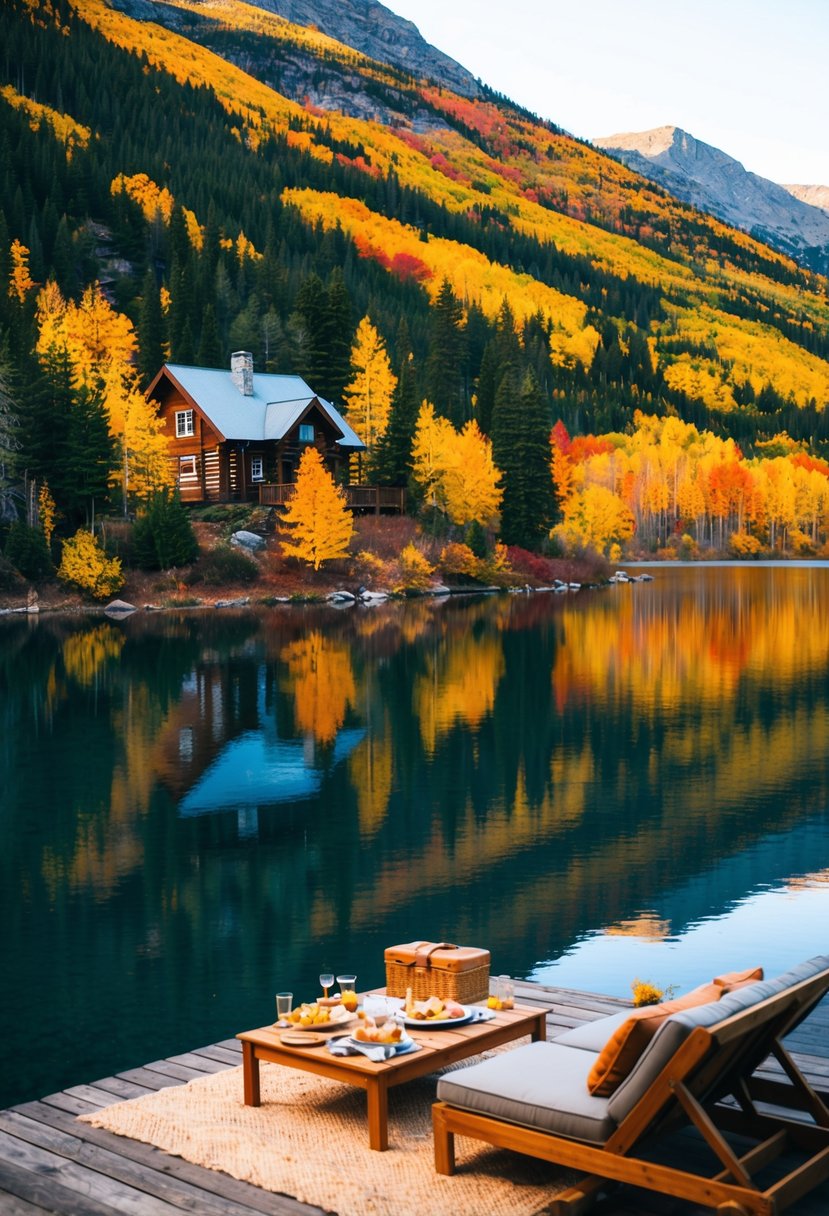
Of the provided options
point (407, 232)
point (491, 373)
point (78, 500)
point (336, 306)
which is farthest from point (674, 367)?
point (78, 500)

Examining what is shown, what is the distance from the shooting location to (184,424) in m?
72.3

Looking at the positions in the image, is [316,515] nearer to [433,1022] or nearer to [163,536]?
[163,536]

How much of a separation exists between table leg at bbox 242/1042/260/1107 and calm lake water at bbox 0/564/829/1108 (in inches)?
114

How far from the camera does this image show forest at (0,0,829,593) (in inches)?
2672

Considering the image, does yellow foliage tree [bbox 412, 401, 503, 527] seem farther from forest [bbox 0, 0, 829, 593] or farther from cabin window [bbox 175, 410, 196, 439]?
cabin window [bbox 175, 410, 196, 439]

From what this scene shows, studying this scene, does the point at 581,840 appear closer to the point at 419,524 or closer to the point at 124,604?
the point at 124,604

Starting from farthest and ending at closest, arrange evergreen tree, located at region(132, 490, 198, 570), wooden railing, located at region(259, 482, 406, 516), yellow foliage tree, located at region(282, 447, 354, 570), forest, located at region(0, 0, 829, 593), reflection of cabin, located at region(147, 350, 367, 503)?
1. wooden railing, located at region(259, 482, 406, 516)
2. reflection of cabin, located at region(147, 350, 367, 503)
3. forest, located at region(0, 0, 829, 593)
4. yellow foliage tree, located at region(282, 447, 354, 570)
5. evergreen tree, located at region(132, 490, 198, 570)

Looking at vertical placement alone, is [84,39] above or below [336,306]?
above

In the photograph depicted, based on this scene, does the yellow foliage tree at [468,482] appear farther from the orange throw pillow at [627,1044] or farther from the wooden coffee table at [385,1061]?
the orange throw pillow at [627,1044]

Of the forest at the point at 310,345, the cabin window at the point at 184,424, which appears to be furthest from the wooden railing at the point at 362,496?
the cabin window at the point at 184,424

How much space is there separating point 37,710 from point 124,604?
30876 millimetres

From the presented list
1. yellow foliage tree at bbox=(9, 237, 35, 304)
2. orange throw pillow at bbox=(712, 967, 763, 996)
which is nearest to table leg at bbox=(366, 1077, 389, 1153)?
orange throw pillow at bbox=(712, 967, 763, 996)

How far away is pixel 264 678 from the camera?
3609 centimetres

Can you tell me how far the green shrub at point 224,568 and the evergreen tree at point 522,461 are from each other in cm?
2104
